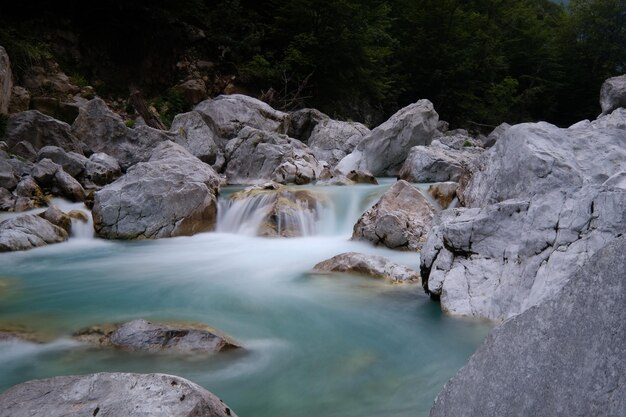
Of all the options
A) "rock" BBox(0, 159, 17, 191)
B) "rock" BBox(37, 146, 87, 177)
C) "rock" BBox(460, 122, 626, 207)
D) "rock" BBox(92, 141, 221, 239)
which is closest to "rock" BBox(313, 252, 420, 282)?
"rock" BBox(460, 122, 626, 207)

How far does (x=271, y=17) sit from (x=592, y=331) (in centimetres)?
2251

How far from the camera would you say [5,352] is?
3.92 metres

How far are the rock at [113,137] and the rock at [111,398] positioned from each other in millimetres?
11345

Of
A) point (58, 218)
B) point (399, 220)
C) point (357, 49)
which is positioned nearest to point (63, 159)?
point (58, 218)

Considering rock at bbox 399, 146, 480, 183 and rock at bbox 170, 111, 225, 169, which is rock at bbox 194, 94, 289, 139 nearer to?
rock at bbox 170, 111, 225, 169

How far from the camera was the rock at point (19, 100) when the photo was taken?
13974 mm

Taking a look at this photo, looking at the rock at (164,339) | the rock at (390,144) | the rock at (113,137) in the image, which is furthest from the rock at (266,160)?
the rock at (164,339)

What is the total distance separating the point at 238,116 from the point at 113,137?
412cm

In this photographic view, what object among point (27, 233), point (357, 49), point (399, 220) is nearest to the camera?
point (399, 220)

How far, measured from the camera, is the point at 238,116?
→ 1605cm

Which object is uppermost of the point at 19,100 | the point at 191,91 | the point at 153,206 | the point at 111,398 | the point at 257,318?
the point at 191,91

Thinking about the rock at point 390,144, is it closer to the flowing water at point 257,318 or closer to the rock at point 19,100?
the flowing water at point 257,318

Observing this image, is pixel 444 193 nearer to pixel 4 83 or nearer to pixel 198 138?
pixel 198 138

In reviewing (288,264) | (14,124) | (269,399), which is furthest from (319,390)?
(14,124)
